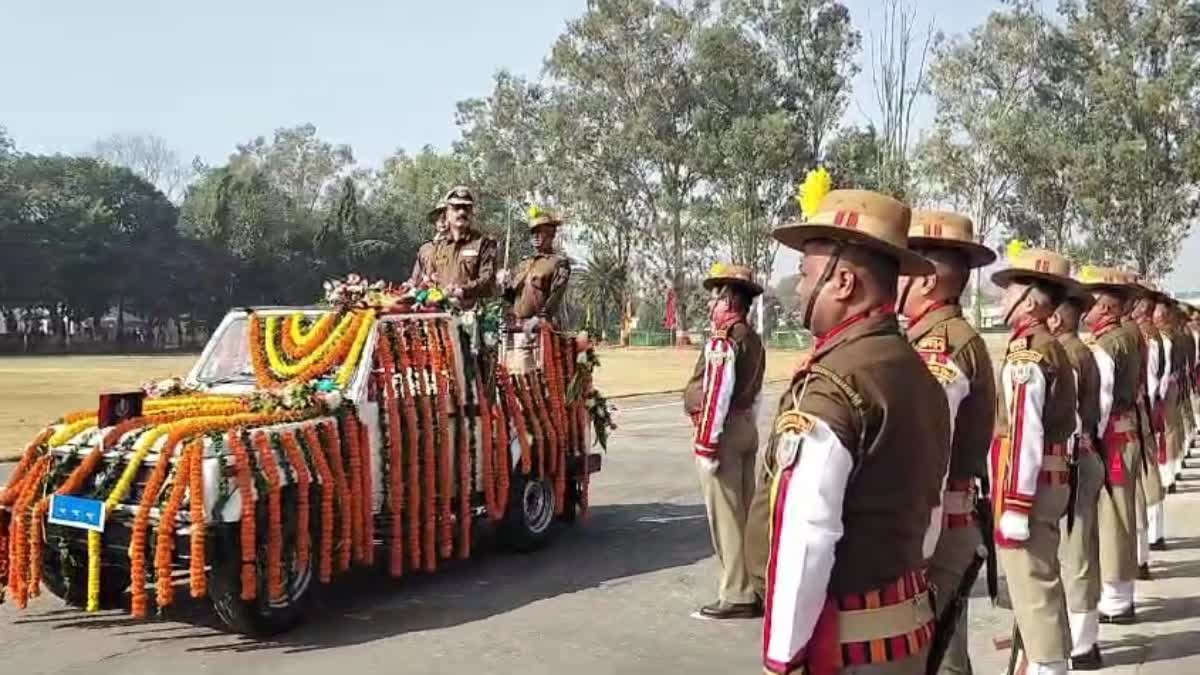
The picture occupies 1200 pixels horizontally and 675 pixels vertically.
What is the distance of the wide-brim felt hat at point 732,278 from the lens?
25.0 ft

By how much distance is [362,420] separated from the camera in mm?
7406

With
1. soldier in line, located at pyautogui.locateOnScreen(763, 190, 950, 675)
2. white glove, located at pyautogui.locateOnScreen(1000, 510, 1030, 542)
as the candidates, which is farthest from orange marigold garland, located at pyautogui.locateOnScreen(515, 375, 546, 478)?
soldier in line, located at pyautogui.locateOnScreen(763, 190, 950, 675)

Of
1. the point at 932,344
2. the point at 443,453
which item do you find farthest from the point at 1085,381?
the point at 443,453

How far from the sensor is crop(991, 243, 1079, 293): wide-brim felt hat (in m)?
5.73

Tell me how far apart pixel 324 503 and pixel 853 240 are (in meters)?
4.61

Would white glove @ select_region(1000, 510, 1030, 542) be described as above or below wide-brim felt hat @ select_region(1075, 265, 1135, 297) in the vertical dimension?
below

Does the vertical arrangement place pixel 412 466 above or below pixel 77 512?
above

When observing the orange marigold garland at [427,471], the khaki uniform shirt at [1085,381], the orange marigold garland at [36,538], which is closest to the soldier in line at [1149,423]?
the khaki uniform shirt at [1085,381]

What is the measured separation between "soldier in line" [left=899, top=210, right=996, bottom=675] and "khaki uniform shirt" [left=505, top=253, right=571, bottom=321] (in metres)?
5.02

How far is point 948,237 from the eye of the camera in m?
4.79

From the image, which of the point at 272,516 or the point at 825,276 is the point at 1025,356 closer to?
the point at 825,276

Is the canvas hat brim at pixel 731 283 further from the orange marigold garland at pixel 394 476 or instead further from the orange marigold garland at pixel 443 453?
the orange marigold garland at pixel 394 476

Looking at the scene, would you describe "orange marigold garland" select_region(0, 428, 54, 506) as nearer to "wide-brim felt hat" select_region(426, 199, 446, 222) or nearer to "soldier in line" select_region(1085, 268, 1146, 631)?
"wide-brim felt hat" select_region(426, 199, 446, 222)

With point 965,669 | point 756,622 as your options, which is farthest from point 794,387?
point 756,622
